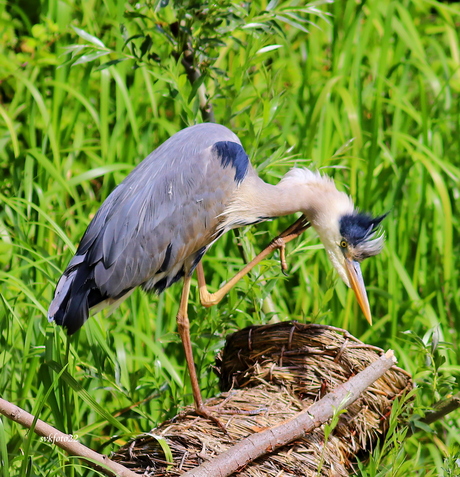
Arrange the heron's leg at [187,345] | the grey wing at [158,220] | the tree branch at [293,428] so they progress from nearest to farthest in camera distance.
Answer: the tree branch at [293,428] < the heron's leg at [187,345] < the grey wing at [158,220]

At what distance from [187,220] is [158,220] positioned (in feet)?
0.42

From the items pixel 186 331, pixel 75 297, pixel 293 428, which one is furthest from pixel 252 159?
pixel 293 428

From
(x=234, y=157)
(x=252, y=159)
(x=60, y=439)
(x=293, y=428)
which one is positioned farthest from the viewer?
(x=252, y=159)

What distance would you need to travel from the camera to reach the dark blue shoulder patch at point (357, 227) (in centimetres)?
295

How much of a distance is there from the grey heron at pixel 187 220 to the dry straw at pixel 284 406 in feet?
0.80

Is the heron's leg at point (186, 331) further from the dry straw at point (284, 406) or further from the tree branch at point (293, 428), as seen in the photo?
the tree branch at point (293, 428)

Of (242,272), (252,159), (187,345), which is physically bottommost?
(187,345)

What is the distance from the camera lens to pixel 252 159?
10.2 feet

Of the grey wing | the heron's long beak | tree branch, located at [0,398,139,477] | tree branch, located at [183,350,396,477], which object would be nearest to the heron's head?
the heron's long beak

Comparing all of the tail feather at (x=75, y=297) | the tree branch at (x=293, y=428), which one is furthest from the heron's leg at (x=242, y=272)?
the tree branch at (x=293, y=428)

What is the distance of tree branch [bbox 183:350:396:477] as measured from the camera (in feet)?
6.81

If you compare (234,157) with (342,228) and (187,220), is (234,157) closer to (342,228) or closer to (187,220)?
(187,220)

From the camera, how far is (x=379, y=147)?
4.15 metres

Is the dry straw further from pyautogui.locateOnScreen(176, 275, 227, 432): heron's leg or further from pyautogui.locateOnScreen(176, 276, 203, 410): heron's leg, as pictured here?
pyautogui.locateOnScreen(176, 276, 203, 410): heron's leg
